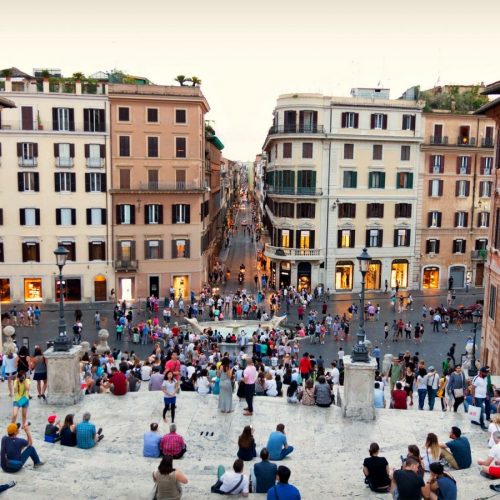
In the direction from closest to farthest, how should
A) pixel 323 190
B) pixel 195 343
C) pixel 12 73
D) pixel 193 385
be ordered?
pixel 193 385, pixel 195 343, pixel 12 73, pixel 323 190

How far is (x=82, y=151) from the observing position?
43.8 meters

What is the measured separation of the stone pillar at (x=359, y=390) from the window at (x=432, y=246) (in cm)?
3693

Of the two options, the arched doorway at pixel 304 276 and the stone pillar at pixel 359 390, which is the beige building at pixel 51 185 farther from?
the stone pillar at pixel 359 390

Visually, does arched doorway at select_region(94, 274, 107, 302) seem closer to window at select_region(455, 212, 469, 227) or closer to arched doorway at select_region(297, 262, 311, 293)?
arched doorway at select_region(297, 262, 311, 293)

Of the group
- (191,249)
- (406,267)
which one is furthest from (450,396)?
(406,267)

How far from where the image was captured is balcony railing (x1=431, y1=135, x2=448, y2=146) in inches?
1949

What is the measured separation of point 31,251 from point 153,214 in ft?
29.7

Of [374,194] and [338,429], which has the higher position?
[374,194]

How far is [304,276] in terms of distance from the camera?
161ft

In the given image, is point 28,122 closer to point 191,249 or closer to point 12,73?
point 12,73

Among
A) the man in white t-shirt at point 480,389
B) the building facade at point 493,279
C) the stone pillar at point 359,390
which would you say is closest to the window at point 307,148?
the building facade at point 493,279

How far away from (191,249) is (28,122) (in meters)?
14.6

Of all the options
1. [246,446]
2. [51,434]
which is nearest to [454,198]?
[246,446]

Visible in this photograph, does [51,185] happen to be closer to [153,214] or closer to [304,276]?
[153,214]
